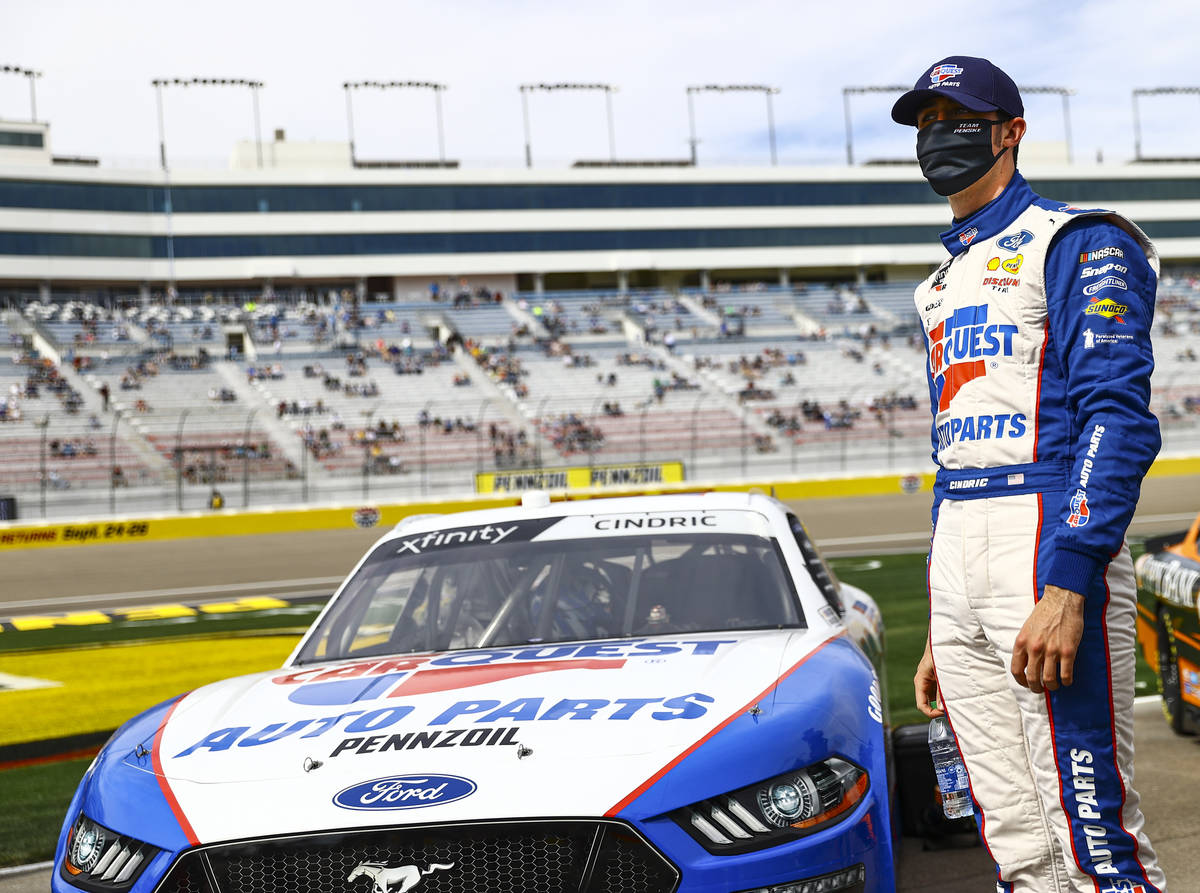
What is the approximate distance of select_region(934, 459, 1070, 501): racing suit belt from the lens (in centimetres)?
232

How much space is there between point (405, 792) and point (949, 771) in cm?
121

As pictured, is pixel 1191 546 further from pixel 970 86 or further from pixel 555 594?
pixel 970 86

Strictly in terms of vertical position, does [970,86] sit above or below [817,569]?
above

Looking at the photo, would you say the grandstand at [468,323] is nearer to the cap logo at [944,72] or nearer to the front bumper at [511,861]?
the front bumper at [511,861]

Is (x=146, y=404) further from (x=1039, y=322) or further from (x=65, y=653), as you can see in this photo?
(x=1039, y=322)

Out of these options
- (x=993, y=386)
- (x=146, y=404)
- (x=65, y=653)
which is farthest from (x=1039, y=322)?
(x=146, y=404)

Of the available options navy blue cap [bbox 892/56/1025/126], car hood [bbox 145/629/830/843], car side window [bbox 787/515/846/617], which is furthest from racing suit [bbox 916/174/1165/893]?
car side window [bbox 787/515/846/617]

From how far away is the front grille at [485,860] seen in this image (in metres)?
2.47

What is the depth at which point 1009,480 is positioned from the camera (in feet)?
7.77

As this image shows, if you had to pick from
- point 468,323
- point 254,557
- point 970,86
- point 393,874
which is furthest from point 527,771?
point 468,323

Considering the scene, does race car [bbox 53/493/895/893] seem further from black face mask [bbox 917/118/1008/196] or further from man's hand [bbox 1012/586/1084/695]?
black face mask [bbox 917/118/1008/196]

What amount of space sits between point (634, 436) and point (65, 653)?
22.7 metres

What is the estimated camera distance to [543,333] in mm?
48219

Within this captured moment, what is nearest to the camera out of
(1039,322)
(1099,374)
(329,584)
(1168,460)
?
(1099,374)
